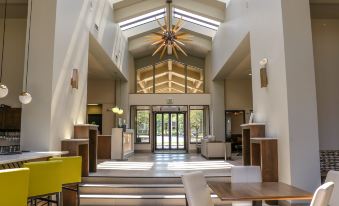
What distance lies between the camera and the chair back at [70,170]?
4566 mm

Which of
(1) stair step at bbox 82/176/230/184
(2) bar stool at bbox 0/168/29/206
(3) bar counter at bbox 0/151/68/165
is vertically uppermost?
(3) bar counter at bbox 0/151/68/165

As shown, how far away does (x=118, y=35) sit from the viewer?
41.1ft

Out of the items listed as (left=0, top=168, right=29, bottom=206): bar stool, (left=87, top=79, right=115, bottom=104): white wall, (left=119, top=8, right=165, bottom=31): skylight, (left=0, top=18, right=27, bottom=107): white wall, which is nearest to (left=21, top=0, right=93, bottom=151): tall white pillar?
(left=0, top=18, right=27, bottom=107): white wall

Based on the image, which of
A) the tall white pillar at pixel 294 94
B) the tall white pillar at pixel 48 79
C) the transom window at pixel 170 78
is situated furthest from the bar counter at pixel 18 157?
the transom window at pixel 170 78

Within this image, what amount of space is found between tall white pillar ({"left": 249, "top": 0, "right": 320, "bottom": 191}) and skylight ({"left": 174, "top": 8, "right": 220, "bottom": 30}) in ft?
23.8

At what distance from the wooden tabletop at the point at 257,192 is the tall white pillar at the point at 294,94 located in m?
1.87

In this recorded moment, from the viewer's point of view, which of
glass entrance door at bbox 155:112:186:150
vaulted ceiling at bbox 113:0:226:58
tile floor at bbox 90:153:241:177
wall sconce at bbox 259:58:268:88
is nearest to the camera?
wall sconce at bbox 259:58:268:88

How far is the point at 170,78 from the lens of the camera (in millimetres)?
16875

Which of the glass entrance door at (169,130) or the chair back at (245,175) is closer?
the chair back at (245,175)

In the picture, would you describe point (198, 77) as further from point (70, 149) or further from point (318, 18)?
point (70, 149)

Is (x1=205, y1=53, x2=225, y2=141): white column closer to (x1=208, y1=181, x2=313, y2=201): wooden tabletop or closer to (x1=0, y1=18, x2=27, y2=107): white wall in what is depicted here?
(x1=0, y1=18, x2=27, y2=107): white wall

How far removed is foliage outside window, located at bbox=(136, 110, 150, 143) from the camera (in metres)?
16.2

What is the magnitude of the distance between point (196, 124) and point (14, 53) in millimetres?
10554

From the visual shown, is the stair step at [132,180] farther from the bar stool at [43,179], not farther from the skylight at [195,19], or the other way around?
the skylight at [195,19]
